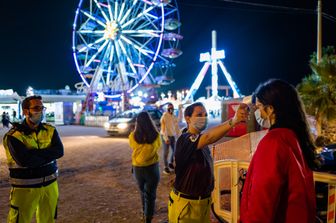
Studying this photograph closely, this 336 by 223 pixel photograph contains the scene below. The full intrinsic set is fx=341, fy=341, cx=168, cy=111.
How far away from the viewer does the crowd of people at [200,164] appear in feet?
6.07

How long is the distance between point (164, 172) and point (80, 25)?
2793cm

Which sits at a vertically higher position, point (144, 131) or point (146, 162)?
point (144, 131)

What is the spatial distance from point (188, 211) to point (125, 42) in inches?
1208

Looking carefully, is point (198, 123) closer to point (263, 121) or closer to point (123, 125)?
point (263, 121)

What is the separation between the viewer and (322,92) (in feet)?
27.2

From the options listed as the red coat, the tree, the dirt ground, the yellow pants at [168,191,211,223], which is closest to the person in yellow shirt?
the dirt ground

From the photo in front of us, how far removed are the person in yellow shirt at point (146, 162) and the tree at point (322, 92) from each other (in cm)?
504

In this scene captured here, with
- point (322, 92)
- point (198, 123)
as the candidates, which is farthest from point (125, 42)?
point (198, 123)

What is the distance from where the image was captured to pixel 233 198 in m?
4.29

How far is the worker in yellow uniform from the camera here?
341 centimetres

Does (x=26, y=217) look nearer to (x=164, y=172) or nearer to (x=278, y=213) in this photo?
(x=278, y=213)

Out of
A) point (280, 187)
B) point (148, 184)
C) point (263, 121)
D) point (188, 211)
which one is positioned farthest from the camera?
point (148, 184)

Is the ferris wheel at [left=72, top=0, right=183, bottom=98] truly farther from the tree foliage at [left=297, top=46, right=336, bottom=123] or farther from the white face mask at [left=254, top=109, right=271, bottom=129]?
the white face mask at [left=254, top=109, right=271, bottom=129]

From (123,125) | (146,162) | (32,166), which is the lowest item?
(123,125)
